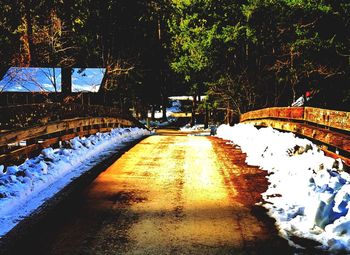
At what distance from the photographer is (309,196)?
219 inches

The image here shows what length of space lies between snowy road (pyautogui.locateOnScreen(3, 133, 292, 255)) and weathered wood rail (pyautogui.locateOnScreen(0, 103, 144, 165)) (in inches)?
69.8

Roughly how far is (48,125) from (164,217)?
216 inches

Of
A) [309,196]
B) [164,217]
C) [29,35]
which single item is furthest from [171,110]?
[164,217]

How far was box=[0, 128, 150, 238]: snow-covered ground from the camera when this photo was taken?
5.64 m

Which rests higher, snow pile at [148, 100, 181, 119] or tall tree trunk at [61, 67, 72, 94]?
tall tree trunk at [61, 67, 72, 94]

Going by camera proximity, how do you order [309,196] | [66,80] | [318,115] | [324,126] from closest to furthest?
[309,196] < [318,115] < [324,126] < [66,80]

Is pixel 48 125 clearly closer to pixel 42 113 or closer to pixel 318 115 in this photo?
pixel 318 115

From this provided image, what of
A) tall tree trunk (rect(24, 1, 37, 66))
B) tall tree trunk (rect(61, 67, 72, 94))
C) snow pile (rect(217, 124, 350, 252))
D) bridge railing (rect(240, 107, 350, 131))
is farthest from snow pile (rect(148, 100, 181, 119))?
snow pile (rect(217, 124, 350, 252))

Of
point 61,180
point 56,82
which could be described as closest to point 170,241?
point 61,180

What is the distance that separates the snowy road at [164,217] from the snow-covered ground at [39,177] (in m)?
0.52

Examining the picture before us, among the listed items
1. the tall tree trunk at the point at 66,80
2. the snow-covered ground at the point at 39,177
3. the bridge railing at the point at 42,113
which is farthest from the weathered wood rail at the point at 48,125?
the tall tree trunk at the point at 66,80

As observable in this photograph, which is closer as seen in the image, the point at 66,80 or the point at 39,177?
the point at 39,177

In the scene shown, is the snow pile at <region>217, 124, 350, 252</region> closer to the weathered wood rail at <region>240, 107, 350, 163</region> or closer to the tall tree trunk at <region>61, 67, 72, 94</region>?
the weathered wood rail at <region>240, 107, 350, 163</region>

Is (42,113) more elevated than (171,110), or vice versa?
(42,113)
